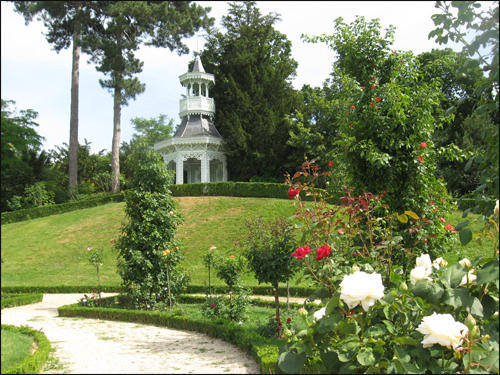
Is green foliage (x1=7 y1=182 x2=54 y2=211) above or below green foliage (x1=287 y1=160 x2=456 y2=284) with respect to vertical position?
above

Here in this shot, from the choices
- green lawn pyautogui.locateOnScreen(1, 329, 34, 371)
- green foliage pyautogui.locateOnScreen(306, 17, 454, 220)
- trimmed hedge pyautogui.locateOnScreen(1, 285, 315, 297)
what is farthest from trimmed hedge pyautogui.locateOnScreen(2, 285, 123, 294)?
green foliage pyautogui.locateOnScreen(306, 17, 454, 220)

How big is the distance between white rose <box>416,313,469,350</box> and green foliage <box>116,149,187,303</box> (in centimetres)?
668

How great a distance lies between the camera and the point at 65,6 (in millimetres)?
25000

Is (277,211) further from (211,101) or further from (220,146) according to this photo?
(211,101)

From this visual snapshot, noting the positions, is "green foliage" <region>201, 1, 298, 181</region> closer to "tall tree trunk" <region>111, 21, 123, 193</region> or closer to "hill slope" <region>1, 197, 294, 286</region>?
"hill slope" <region>1, 197, 294, 286</region>

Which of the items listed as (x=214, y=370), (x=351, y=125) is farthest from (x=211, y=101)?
(x=214, y=370)

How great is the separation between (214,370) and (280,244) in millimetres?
2191

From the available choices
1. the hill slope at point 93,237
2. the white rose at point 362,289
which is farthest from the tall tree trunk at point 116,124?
the white rose at point 362,289

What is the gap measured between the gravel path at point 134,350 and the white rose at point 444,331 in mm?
2774

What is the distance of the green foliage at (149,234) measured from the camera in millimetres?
8359

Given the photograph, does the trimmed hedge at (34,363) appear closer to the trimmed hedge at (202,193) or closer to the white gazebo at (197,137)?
the trimmed hedge at (202,193)

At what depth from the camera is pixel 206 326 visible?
6.50 m

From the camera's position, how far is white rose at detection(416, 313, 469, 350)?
85.1 inches

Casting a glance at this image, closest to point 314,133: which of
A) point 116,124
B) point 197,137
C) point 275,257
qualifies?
point 197,137
